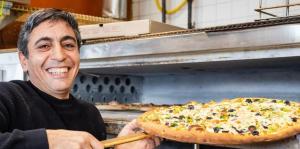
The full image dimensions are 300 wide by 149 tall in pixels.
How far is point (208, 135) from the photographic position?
114 cm

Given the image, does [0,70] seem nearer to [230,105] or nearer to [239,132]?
[230,105]

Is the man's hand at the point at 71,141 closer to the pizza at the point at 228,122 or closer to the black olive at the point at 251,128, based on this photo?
the pizza at the point at 228,122

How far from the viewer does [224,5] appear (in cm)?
277

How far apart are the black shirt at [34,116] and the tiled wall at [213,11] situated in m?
1.46

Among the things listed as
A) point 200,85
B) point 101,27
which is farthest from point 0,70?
point 200,85

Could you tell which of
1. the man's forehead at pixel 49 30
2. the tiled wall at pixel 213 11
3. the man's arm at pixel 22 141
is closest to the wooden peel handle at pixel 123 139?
the man's arm at pixel 22 141

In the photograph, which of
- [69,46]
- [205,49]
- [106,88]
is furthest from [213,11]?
[69,46]

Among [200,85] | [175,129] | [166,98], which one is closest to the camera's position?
[175,129]

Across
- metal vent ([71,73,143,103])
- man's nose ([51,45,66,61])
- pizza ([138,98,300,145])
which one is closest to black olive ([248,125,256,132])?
pizza ([138,98,300,145])

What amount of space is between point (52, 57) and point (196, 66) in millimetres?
696

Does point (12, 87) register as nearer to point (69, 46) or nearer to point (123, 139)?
point (69, 46)

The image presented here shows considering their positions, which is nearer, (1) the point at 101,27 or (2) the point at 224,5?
(1) the point at 101,27

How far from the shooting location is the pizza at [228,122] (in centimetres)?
110

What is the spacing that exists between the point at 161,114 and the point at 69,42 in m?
0.43
